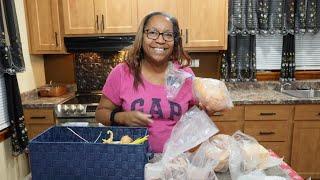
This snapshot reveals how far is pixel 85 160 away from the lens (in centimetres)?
80

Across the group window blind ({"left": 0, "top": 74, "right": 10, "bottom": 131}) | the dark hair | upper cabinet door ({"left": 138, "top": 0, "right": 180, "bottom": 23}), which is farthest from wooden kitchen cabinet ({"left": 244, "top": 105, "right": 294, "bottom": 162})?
window blind ({"left": 0, "top": 74, "right": 10, "bottom": 131})

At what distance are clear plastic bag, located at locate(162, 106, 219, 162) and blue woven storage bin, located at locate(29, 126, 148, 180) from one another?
5.1 inches

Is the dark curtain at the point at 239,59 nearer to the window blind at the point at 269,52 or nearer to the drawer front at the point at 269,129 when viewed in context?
the window blind at the point at 269,52

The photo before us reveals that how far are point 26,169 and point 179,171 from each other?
240 cm

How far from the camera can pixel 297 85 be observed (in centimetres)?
307

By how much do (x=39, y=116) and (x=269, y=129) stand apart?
2147 mm

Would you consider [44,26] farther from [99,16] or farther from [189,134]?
[189,134]

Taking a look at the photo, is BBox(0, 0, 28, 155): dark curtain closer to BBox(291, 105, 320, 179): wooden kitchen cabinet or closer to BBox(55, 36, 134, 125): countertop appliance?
BBox(55, 36, 134, 125): countertop appliance

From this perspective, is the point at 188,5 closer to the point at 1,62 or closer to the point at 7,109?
the point at 1,62

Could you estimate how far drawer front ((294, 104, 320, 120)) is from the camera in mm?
2547

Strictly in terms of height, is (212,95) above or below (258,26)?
below

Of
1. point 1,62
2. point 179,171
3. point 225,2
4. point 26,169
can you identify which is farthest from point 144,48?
point 26,169

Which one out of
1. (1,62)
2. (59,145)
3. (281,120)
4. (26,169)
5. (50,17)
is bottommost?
(26,169)

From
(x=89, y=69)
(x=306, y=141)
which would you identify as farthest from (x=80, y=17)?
(x=306, y=141)
